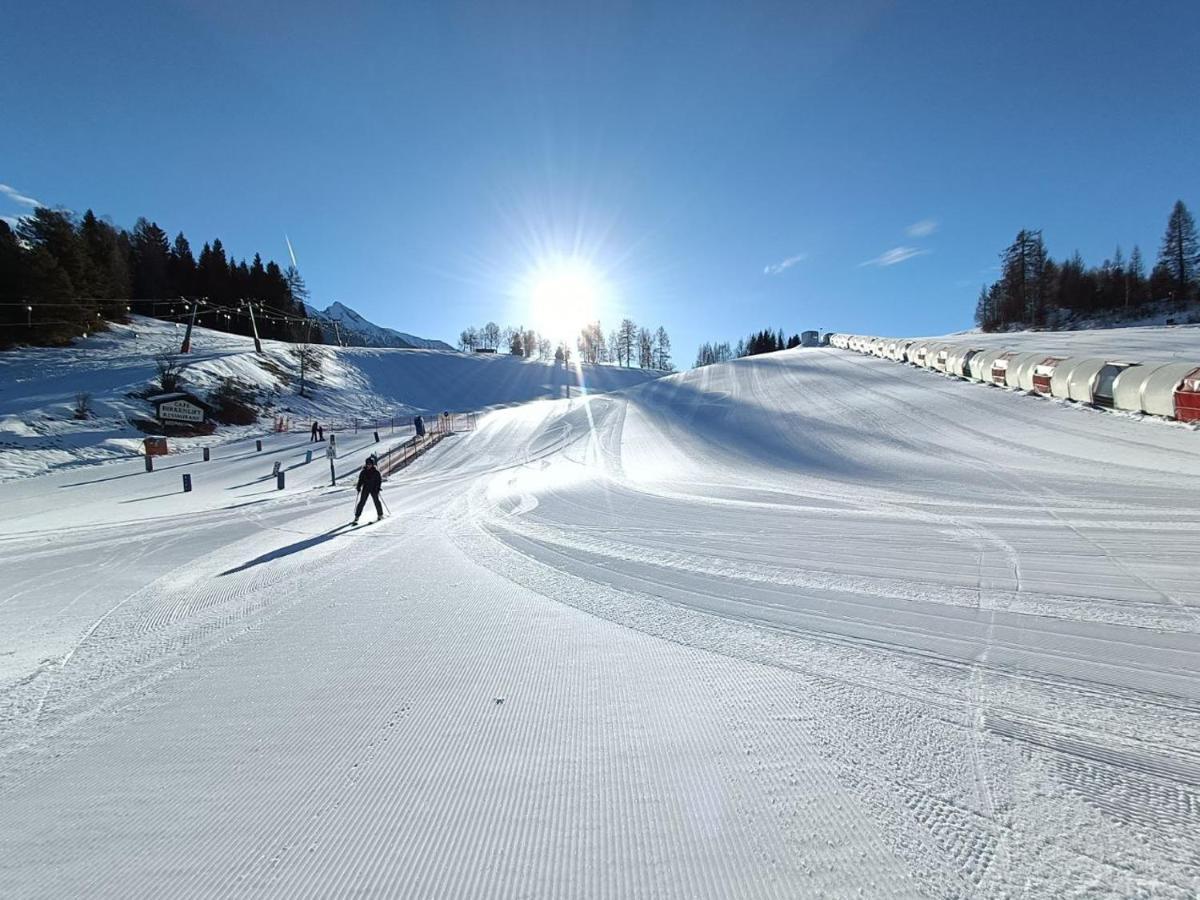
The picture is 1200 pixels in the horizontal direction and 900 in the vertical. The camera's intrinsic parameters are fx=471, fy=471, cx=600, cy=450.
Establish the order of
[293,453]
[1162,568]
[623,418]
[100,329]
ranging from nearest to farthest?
[1162,568]
[293,453]
[623,418]
[100,329]

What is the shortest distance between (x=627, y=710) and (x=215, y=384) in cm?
4856

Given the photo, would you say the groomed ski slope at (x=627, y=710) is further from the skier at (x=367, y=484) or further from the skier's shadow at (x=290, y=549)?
the skier at (x=367, y=484)

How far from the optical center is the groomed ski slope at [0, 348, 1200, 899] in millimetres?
2090

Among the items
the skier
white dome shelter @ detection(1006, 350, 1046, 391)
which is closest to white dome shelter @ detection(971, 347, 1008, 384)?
white dome shelter @ detection(1006, 350, 1046, 391)

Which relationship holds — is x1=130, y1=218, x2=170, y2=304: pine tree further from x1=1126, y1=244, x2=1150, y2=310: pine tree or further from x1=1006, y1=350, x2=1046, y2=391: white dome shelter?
x1=1126, y1=244, x2=1150, y2=310: pine tree

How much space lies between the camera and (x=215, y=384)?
3900cm

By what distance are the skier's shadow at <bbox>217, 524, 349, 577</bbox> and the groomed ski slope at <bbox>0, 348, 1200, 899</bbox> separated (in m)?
0.11

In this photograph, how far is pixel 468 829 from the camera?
89.8 inches

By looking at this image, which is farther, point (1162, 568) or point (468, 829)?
point (1162, 568)

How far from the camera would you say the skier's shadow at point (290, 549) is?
733 cm

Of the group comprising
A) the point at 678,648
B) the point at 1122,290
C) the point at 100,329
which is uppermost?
the point at 1122,290

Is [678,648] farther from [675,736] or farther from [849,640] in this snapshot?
[849,640]

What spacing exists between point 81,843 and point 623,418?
97.6 feet

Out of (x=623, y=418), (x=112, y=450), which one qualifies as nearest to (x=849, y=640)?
(x=623, y=418)
